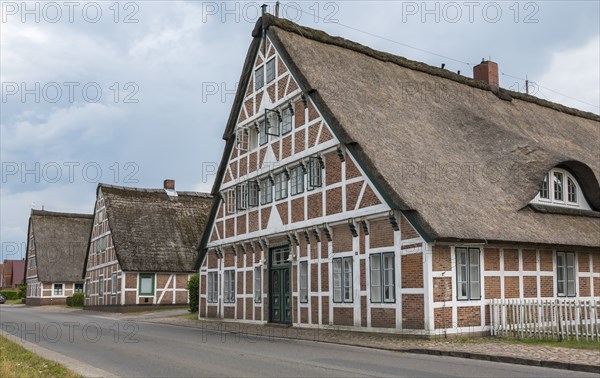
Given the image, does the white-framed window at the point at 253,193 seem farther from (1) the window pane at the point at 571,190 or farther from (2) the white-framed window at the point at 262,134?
(1) the window pane at the point at 571,190

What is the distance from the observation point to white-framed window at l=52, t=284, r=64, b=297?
61.0 metres

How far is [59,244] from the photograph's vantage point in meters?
62.4

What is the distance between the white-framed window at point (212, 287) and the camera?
29.4 metres

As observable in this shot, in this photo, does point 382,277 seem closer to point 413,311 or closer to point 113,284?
point 413,311

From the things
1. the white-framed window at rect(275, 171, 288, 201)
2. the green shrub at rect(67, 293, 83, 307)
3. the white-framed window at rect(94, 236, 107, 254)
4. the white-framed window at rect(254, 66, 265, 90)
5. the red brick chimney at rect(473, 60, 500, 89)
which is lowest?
the green shrub at rect(67, 293, 83, 307)

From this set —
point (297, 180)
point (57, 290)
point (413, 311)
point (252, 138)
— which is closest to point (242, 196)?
point (252, 138)

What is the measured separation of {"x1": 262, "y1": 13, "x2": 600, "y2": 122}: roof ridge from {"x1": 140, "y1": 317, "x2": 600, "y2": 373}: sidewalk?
1117 centimetres

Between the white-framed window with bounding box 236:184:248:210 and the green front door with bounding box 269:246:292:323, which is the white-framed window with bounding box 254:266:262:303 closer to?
the green front door with bounding box 269:246:292:323

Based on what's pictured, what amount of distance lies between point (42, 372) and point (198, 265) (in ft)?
65.6

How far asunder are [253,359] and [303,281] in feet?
30.9

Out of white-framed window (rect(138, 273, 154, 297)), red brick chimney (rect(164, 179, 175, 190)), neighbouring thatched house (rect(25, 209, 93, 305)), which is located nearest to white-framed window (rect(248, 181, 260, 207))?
white-framed window (rect(138, 273, 154, 297))

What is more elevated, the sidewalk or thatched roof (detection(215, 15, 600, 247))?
thatched roof (detection(215, 15, 600, 247))

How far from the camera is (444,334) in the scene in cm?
1753

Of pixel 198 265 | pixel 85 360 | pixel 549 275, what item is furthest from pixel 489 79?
pixel 85 360
